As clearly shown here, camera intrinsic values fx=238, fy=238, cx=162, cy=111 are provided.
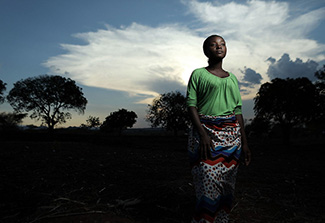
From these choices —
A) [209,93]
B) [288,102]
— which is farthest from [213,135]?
[288,102]

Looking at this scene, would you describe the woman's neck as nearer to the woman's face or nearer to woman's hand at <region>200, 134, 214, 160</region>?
the woman's face

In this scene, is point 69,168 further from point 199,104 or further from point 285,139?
point 285,139

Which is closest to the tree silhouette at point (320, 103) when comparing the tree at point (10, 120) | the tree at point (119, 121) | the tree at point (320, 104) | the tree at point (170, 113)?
the tree at point (320, 104)

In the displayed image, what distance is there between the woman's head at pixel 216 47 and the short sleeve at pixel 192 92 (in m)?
0.34

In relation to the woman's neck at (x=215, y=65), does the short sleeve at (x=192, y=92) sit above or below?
below

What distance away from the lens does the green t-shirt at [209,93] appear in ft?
9.33

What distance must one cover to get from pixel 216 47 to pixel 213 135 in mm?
1055

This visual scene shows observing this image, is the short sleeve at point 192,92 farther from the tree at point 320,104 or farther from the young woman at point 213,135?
the tree at point 320,104

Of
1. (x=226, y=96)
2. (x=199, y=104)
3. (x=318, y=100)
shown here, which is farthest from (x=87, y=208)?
(x=318, y=100)

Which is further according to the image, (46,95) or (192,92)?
(46,95)

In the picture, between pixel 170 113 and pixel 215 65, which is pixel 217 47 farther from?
pixel 170 113

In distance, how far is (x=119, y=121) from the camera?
3002 inches

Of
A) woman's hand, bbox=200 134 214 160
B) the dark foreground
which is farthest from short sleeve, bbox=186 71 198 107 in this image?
the dark foreground

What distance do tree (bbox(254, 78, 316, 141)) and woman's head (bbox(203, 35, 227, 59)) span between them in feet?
101
